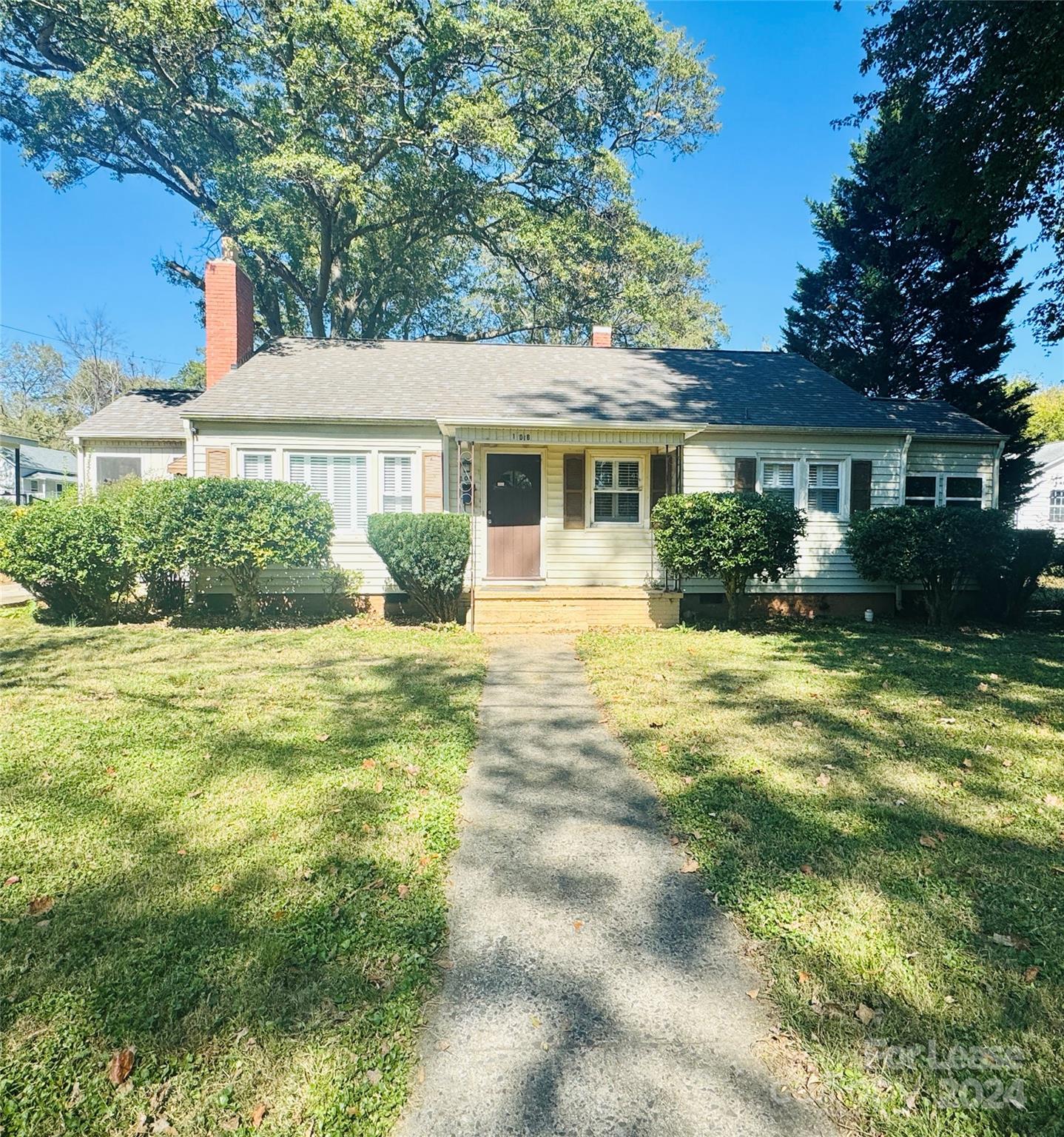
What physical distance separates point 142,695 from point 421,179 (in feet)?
50.7

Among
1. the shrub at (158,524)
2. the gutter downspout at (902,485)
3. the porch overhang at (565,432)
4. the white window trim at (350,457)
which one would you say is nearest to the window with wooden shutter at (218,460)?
the white window trim at (350,457)

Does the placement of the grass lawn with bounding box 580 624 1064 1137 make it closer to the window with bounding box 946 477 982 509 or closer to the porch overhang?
the porch overhang

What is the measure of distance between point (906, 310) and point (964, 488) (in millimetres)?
9200

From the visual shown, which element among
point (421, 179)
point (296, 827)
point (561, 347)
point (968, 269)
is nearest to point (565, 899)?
point (296, 827)

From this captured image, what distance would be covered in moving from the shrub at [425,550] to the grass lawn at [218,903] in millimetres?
3735

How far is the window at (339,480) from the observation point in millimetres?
10602

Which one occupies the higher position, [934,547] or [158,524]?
[158,524]

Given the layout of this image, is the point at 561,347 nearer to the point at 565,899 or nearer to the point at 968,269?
the point at 968,269

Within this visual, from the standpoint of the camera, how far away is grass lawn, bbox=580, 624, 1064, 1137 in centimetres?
191

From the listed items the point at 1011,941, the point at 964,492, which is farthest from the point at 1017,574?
the point at 1011,941

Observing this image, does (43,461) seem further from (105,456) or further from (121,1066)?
(121,1066)

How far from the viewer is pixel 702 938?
251cm

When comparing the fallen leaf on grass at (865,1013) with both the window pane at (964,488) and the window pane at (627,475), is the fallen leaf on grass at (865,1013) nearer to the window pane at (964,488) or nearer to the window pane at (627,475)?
the window pane at (627,475)

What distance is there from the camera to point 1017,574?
10.3 m
